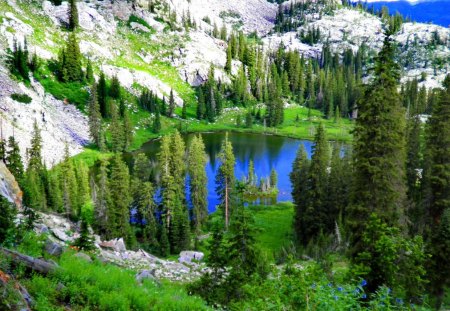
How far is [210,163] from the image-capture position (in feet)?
324

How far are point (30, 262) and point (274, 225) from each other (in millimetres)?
52268

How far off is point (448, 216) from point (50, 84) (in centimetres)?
10787

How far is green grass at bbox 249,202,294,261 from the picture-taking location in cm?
5110

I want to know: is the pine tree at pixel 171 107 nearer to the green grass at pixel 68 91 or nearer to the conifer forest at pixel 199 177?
the conifer forest at pixel 199 177

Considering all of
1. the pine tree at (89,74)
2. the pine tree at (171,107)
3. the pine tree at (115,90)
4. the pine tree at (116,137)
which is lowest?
the pine tree at (116,137)

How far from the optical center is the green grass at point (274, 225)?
168ft

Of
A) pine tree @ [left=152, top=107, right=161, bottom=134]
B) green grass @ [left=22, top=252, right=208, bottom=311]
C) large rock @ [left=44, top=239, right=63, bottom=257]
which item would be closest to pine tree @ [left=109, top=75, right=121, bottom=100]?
pine tree @ [left=152, top=107, right=161, bottom=134]

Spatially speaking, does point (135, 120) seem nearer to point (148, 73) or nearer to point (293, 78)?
point (148, 73)

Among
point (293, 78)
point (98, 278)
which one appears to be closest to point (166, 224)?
point (98, 278)

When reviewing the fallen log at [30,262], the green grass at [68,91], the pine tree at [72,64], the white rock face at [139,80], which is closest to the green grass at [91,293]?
the fallen log at [30,262]

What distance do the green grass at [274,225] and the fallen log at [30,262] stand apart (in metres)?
35.7

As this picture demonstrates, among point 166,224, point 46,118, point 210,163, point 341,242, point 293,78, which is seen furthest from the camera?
point 293,78

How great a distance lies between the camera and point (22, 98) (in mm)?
85312

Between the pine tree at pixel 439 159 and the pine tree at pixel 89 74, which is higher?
the pine tree at pixel 89 74
